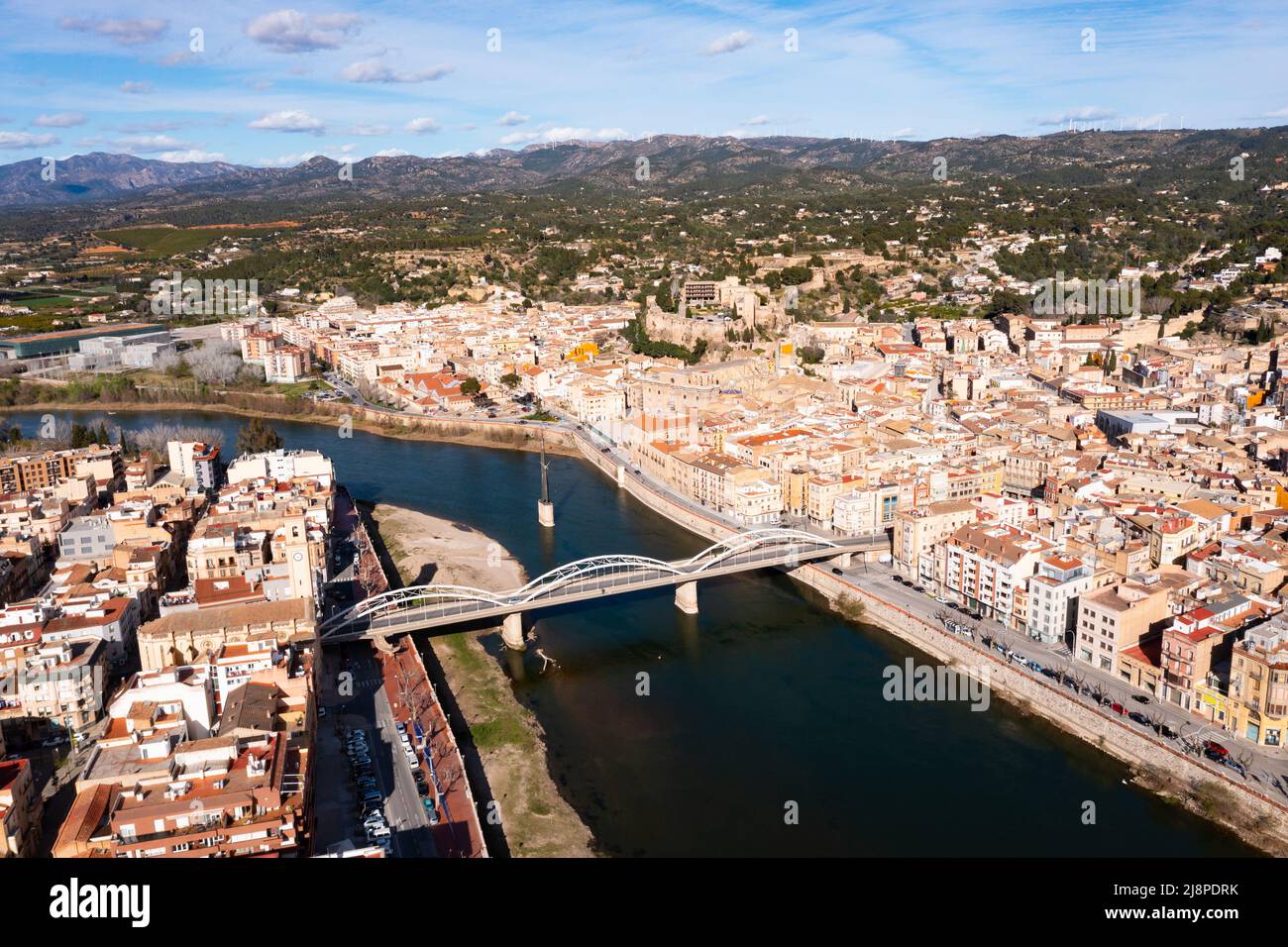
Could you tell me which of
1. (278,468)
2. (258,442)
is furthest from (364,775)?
(258,442)

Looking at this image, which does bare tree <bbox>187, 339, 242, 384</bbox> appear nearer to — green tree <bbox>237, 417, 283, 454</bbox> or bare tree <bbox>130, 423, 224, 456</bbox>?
bare tree <bbox>130, 423, 224, 456</bbox>

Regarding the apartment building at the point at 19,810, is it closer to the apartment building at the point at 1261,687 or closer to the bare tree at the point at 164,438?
the apartment building at the point at 1261,687

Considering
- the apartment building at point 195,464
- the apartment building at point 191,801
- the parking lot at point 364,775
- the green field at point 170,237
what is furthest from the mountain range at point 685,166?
the apartment building at point 191,801

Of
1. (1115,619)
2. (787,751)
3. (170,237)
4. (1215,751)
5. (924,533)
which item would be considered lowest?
(787,751)

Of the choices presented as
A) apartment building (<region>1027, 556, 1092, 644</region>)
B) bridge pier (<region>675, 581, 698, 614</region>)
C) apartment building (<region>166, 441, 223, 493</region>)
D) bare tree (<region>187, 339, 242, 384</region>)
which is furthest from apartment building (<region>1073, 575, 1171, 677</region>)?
bare tree (<region>187, 339, 242, 384</region>)

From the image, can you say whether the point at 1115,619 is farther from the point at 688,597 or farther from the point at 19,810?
the point at 19,810

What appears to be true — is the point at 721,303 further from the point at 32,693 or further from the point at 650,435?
the point at 32,693
